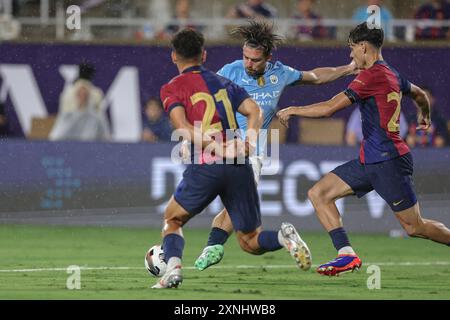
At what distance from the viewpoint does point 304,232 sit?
1612 cm

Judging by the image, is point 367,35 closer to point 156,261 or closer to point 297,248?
point 297,248

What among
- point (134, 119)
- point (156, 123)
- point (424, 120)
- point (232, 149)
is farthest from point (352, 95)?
point (134, 119)

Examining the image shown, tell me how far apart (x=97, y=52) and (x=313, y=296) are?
10.1 m

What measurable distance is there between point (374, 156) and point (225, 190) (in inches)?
71.1

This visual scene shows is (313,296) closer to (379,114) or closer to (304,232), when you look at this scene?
(379,114)

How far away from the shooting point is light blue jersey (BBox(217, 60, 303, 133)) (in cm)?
1148

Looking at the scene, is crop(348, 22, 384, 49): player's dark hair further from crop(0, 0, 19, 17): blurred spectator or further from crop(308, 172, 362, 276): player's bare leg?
crop(0, 0, 19, 17): blurred spectator

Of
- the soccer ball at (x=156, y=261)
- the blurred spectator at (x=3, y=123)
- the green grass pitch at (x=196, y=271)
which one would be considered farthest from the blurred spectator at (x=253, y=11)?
the soccer ball at (x=156, y=261)

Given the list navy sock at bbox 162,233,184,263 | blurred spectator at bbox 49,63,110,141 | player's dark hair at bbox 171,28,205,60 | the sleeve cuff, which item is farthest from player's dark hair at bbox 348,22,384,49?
blurred spectator at bbox 49,63,110,141

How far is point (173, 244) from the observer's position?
9.61 meters

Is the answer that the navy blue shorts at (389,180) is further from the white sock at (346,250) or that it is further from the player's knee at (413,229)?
the white sock at (346,250)

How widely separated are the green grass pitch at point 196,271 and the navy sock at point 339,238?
34 cm

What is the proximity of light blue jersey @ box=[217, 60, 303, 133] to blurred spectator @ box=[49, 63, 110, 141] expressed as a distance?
21.1ft
